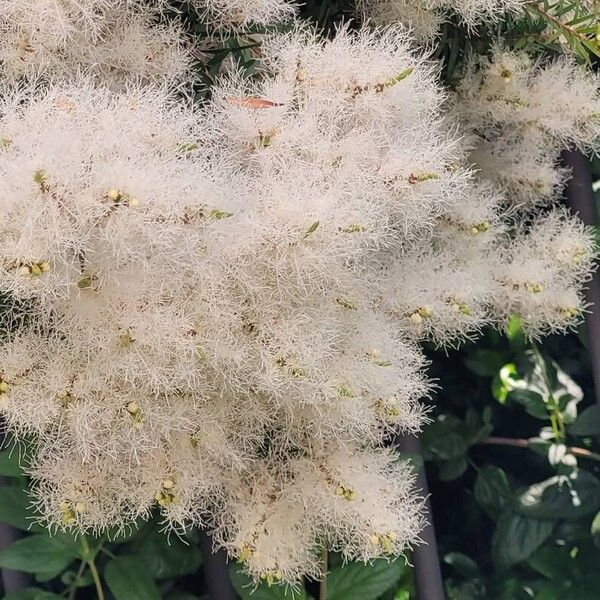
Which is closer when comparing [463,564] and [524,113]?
[524,113]

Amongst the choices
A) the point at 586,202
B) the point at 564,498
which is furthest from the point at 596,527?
the point at 586,202

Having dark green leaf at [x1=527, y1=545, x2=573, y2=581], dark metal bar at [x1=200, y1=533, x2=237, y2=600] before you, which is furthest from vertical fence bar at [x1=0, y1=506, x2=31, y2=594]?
→ dark green leaf at [x1=527, y1=545, x2=573, y2=581]

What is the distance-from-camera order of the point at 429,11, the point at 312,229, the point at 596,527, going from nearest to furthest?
the point at 312,229 → the point at 429,11 → the point at 596,527

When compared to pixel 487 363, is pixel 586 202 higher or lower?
higher

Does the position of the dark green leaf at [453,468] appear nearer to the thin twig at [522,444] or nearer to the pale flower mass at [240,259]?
the thin twig at [522,444]

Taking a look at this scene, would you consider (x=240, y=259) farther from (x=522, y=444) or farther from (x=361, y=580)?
(x=522, y=444)

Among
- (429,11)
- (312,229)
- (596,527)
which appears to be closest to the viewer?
(312,229)

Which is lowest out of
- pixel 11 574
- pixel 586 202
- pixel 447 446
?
pixel 11 574

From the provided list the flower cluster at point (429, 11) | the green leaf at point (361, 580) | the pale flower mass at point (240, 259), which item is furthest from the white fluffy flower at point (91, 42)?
the green leaf at point (361, 580)
